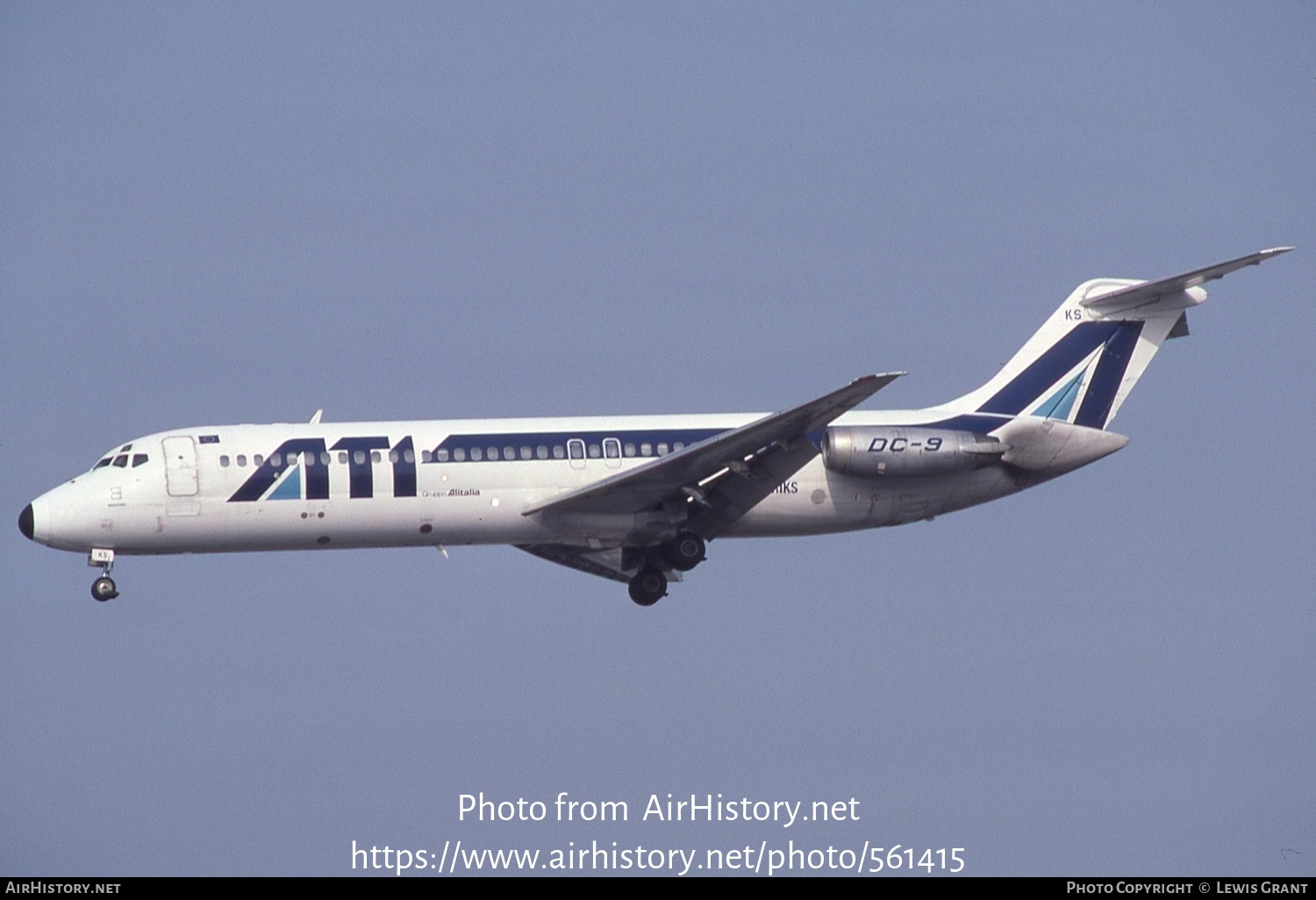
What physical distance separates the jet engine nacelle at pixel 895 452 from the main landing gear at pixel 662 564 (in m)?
3.17

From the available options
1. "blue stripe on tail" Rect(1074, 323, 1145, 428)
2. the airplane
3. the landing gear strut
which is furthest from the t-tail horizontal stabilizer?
the landing gear strut

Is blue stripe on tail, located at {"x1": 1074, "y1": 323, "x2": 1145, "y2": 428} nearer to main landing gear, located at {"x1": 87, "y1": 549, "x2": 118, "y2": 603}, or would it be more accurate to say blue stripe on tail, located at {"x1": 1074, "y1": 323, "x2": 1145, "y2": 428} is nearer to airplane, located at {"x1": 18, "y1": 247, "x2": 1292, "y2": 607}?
airplane, located at {"x1": 18, "y1": 247, "x2": 1292, "y2": 607}

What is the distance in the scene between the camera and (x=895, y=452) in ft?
120

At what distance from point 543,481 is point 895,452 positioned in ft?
22.8

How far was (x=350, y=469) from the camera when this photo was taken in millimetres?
36688

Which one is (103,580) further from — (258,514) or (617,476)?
(617,476)

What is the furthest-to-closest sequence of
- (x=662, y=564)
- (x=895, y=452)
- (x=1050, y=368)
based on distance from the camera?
(x=1050, y=368), (x=662, y=564), (x=895, y=452)

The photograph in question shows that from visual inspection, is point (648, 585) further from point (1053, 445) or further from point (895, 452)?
point (1053, 445)

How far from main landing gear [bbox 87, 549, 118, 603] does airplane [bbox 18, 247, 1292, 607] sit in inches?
1.3

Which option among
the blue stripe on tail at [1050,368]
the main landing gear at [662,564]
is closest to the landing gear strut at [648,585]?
the main landing gear at [662,564]

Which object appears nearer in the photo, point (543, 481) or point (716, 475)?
point (716, 475)

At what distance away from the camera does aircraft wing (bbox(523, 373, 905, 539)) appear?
35.2 metres

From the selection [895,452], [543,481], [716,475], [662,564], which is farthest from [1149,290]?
[543,481]

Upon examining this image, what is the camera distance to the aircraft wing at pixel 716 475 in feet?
116
